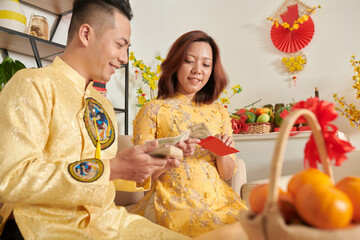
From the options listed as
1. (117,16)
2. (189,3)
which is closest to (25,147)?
(117,16)

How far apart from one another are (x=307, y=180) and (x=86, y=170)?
573 mm

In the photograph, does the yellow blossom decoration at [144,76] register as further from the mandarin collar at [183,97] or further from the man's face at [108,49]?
the man's face at [108,49]

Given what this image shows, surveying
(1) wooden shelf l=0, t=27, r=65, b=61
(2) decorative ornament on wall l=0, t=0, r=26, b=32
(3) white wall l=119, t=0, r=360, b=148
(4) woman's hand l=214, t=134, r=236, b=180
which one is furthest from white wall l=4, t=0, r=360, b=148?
(4) woman's hand l=214, t=134, r=236, b=180

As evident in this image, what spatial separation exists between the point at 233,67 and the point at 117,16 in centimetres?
238

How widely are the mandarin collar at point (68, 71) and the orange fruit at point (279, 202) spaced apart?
2.51 ft

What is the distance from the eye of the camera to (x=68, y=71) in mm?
1036

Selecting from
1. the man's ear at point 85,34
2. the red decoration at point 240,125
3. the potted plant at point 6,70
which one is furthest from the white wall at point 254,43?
the man's ear at point 85,34

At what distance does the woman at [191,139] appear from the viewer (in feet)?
4.32

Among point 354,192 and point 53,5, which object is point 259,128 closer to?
point 53,5

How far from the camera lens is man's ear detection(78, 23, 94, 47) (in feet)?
3.51

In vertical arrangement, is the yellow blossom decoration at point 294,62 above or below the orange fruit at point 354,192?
above

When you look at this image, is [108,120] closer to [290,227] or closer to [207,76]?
[207,76]

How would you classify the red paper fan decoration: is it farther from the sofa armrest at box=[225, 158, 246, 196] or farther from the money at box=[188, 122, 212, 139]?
the money at box=[188, 122, 212, 139]

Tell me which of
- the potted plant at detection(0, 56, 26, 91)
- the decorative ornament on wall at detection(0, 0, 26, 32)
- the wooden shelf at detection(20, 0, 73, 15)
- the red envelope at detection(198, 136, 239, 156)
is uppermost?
the wooden shelf at detection(20, 0, 73, 15)
